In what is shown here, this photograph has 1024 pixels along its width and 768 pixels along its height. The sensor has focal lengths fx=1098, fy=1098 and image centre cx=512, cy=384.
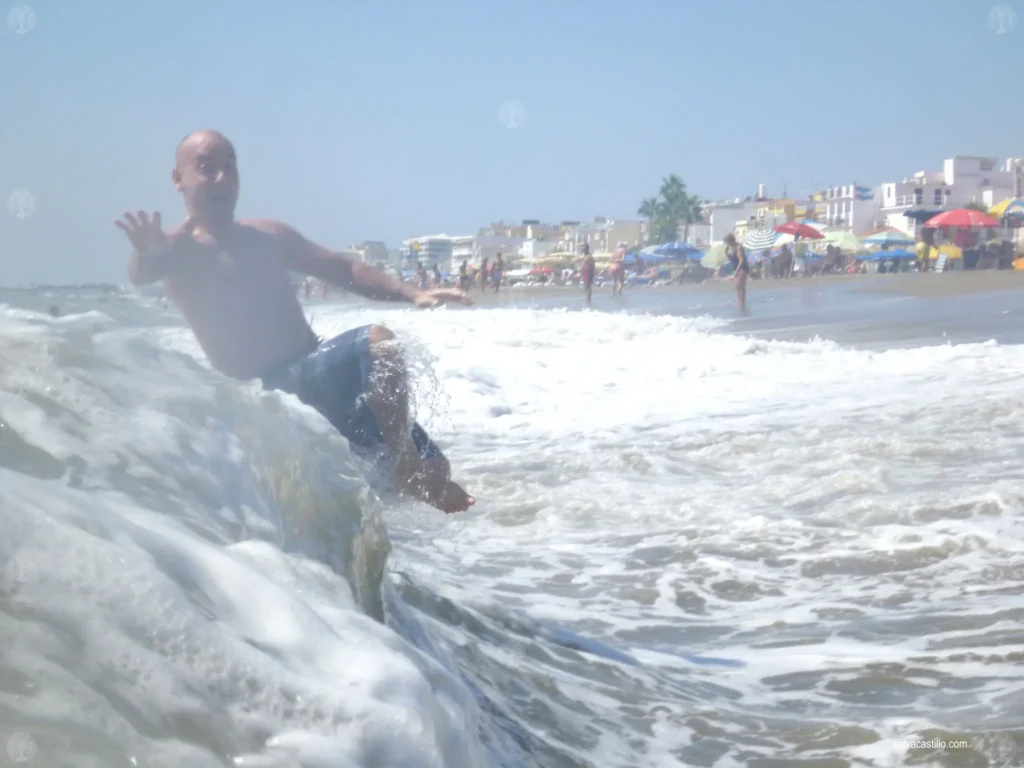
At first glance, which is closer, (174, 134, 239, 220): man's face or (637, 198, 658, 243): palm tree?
(174, 134, 239, 220): man's face

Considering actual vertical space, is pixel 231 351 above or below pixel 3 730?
above

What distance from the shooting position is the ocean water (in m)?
1.54

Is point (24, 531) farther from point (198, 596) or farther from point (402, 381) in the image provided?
point (402, 381)

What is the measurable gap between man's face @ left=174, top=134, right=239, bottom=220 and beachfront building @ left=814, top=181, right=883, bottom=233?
8083cm

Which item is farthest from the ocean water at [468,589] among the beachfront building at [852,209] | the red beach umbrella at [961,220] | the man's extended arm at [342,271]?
the beachfront building at [852,209]

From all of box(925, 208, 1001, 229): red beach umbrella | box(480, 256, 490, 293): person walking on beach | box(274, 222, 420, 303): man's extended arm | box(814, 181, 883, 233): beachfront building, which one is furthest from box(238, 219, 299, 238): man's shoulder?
box(814, 181, 883, 233): beachfront building

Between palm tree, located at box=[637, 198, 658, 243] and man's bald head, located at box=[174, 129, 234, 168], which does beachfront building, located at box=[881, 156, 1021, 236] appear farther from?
man's bald head, located at box=[174, 129, 234, 168]

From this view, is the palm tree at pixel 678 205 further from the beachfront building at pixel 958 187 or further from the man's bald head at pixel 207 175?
the man's bald head at pixel 207 175

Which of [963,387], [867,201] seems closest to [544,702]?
[963,387]

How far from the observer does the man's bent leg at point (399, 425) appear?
396cm

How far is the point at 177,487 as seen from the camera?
216 cm

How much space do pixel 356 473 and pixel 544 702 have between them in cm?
84

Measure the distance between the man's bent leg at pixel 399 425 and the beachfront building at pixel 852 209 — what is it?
80.4 metres

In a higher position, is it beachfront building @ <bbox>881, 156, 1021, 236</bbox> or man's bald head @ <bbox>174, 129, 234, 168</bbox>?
beachfront building @ <bbox>881, 156, 1021, 236</bbox>
